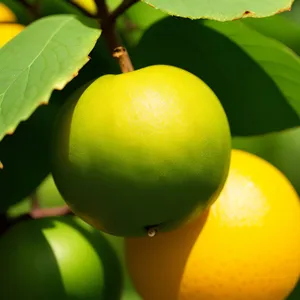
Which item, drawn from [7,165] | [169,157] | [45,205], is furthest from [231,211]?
[45,205]

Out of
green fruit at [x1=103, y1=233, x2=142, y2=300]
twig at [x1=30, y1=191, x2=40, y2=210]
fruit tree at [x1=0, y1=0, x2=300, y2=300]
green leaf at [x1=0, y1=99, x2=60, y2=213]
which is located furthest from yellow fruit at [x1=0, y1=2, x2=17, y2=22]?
green fruit at [x1=103, y1=233, x2=142, y2=300]

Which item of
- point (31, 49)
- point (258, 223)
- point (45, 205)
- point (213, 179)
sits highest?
point (31, 49)

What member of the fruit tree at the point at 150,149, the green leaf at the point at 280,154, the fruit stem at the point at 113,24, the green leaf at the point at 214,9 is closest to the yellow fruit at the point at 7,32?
the fruit tree at the point at 150,149

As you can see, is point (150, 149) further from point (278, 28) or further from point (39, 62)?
point (278, 28)

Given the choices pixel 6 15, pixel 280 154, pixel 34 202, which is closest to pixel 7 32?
pixel 6 15

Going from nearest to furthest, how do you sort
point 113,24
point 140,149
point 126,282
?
1. point 140,149
2. point 113,24
3. point 126,282

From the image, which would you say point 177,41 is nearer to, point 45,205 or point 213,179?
point 213,179

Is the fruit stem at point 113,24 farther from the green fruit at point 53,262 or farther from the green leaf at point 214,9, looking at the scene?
the green fruit at point 53,262
